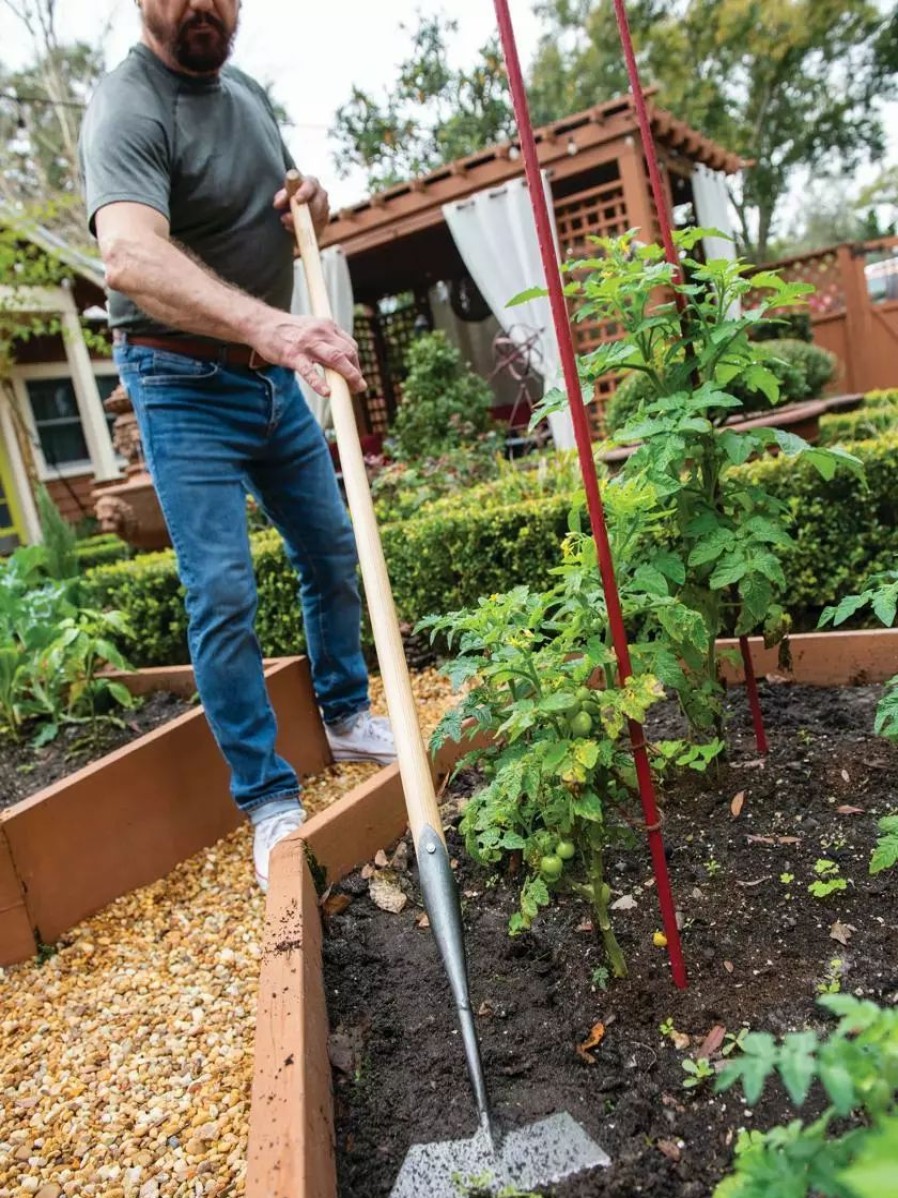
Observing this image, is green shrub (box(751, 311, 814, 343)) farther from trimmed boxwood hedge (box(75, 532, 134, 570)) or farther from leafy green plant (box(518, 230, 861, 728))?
leafy green plant (box(518, 230, 861, 728))

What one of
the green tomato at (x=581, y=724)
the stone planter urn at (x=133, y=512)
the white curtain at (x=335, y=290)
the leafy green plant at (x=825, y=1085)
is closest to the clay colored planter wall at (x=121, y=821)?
the green tomato at (x=581, y=724)

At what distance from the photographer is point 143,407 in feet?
6.62

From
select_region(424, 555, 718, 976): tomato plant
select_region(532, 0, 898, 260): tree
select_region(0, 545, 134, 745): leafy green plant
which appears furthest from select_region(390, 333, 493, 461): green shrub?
select_region(532, 0, 898, 260): tree

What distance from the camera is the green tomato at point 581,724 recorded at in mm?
1071

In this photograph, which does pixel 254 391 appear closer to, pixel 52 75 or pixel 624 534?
pixel 624 534

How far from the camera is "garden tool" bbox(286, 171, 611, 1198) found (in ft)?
3.04

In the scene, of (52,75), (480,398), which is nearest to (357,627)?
(480,398)

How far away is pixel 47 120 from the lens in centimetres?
1862

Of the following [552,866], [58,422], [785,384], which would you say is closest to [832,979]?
[552,866]

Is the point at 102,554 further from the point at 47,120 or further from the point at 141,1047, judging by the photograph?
the point at 47,120

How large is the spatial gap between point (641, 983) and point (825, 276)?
1289 cm

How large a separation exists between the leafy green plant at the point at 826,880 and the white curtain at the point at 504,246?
7424 mm

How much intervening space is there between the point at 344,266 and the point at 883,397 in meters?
6.07

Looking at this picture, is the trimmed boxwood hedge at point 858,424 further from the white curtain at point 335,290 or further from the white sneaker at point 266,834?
the white curtain at point 335,290
